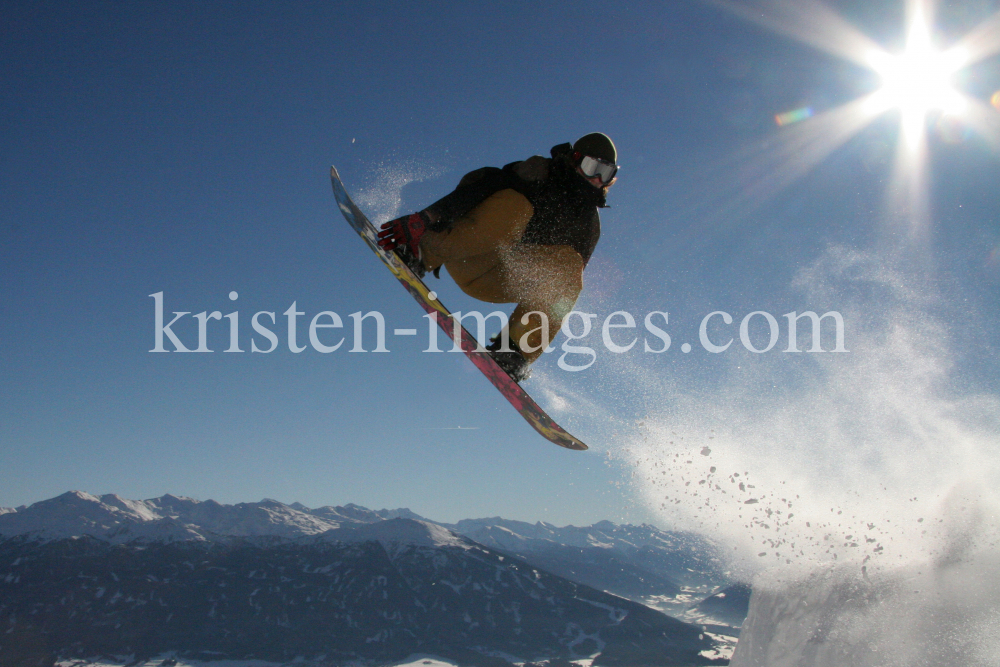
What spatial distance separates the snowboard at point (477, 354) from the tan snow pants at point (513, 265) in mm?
412

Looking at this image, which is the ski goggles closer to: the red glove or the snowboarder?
the snowboarder

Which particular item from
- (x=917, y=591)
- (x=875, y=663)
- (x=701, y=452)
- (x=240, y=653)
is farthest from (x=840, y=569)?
(x=240, y=653)

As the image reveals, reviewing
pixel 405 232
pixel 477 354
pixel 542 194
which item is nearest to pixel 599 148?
pixel 542 194

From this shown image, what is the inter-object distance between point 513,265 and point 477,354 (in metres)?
1.13

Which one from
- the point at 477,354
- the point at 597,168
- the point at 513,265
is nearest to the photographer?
the point at 597,168

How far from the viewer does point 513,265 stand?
6.13 metres

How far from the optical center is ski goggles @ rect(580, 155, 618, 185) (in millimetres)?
5848

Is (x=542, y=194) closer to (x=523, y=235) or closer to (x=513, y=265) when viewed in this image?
(x=523, y=235)

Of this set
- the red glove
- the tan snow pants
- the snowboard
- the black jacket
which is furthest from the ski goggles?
the snowboard

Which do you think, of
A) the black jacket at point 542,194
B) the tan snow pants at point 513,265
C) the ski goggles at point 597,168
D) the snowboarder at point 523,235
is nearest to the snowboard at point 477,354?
the snowboarder at point 523,235

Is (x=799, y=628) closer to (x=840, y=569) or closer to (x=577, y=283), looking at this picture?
(x=840, y=569)

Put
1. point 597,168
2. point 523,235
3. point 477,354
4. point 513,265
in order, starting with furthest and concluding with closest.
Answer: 1. point 477,354
2. point 513,265
3. point 523,235
4. point 597,168

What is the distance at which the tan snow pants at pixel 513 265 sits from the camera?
5910mm

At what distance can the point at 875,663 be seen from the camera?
10.9 m
